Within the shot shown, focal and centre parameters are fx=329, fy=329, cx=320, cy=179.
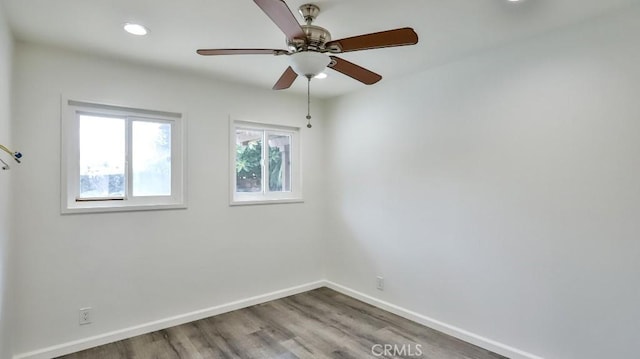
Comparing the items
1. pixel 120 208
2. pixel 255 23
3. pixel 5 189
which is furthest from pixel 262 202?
pixel 5 189

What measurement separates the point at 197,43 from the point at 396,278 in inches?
111

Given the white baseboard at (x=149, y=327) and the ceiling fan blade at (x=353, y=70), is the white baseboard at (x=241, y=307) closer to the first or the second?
the white baseboard at (x=149, y=327)

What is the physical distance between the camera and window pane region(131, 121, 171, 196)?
3.03 metres

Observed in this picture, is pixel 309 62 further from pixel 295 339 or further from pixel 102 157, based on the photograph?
pixel 295 339

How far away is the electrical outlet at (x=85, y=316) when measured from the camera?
2.67 m

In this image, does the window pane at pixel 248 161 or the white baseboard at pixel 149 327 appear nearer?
the white baseboard at pixel 149 327

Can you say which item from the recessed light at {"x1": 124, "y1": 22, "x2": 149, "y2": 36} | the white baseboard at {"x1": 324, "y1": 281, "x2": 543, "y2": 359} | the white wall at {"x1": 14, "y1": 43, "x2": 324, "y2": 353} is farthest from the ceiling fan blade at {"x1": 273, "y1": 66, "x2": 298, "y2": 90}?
Answer: the white baseboard at {"x1": 324, "y1": 281, "x2": 543, "y2": 359}

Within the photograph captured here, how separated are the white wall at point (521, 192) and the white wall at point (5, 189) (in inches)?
119

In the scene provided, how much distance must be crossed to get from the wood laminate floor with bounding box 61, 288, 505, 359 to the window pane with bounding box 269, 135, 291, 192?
1412mm

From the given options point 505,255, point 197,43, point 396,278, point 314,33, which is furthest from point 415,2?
point 396,278

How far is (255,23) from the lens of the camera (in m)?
2.20

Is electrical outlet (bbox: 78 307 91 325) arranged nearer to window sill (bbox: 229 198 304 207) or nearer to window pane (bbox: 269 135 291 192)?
window sill (bbox: 229 198 304 207)

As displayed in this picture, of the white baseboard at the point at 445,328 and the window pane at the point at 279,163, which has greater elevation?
the window pane at the point at 279,163

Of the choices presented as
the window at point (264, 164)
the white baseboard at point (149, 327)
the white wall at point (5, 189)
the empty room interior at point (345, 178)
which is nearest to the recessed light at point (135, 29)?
the empty room interior at point (345, 178)
